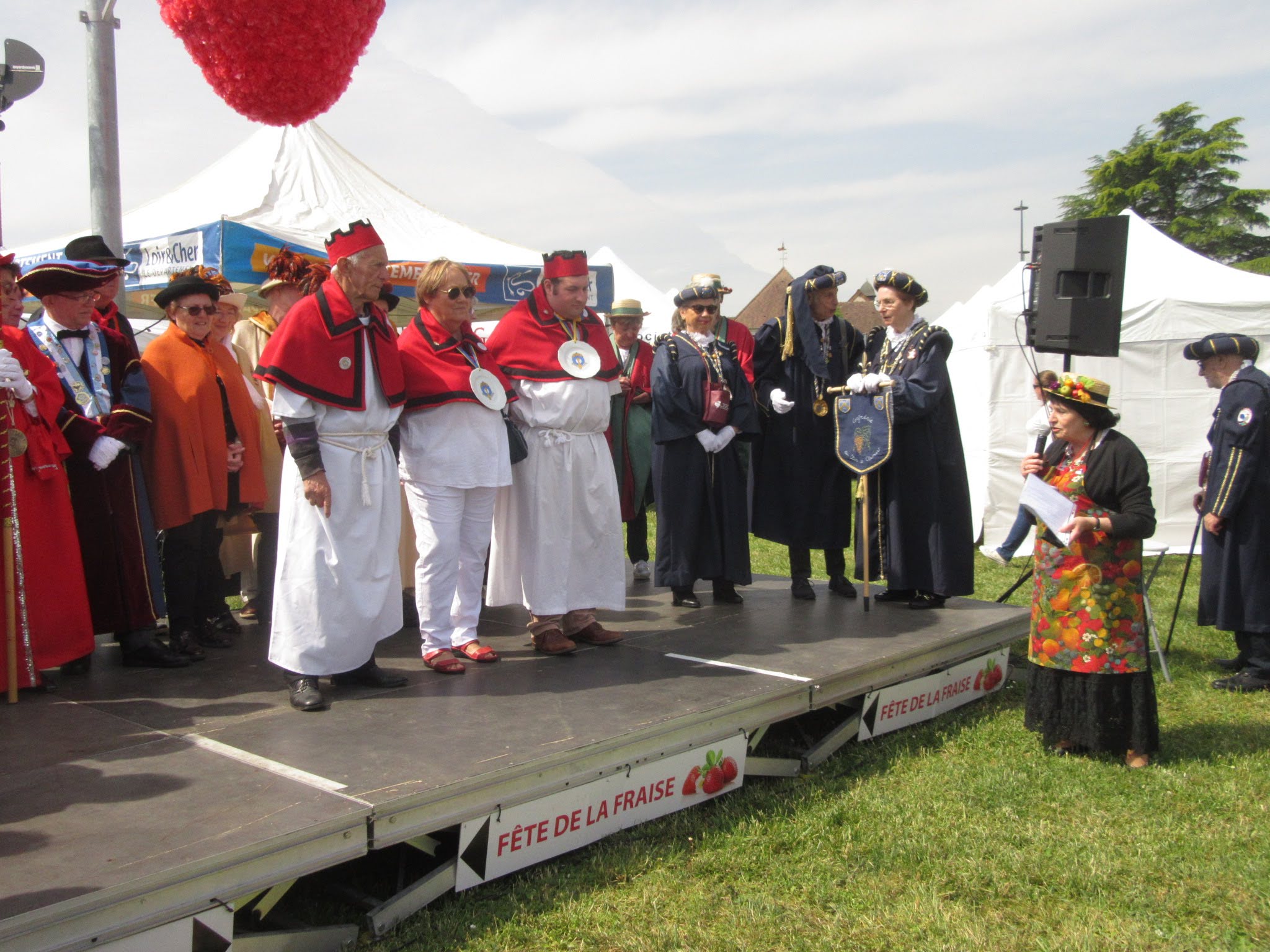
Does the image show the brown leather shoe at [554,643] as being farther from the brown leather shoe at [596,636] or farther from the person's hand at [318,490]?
the person's hand at [318,490]

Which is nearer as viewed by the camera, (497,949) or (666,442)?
(497,949)

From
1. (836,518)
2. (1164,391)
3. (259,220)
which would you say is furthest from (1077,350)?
(259,220)

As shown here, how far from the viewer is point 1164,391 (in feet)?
34.4

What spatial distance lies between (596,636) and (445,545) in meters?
0.99

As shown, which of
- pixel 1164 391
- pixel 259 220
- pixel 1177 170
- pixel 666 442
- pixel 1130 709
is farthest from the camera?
pixel 1177 170

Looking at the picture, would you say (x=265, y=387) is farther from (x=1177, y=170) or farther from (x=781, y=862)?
(x=1177, y=170)

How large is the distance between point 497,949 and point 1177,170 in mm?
40420

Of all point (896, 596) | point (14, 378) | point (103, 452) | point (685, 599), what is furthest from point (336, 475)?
point (896, 596)

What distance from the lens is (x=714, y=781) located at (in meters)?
4.00

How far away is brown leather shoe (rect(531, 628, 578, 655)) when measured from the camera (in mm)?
4871

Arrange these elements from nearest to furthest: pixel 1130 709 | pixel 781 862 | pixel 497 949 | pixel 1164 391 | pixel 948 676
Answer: pixel 497 949
pixel 781 862
pixel 1130 709
pixel 948 676
pixel 1164 391

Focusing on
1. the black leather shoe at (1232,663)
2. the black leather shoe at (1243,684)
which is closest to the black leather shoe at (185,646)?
the black leather shoe at (1243,684)

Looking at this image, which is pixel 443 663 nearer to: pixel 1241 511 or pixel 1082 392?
pixel 1082 392

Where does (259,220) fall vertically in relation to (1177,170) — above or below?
below
